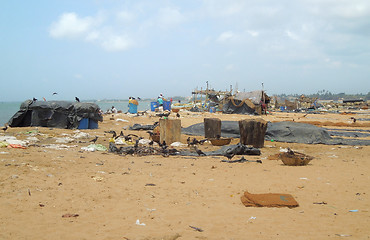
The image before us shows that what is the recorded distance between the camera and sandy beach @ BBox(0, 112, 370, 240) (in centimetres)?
343

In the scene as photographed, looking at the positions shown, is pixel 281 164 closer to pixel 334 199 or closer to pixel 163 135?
pixel 334 199

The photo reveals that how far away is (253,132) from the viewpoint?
35.0 ft

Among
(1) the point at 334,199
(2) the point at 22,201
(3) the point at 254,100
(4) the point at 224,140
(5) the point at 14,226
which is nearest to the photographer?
(5) the point at 14,226

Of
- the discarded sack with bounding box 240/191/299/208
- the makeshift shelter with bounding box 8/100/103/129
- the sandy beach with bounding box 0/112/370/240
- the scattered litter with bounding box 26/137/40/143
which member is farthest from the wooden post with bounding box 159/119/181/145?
the discarded sack with bounding box 240/191/299/208

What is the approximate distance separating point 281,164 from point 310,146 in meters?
4.41

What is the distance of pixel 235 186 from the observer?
548 cm

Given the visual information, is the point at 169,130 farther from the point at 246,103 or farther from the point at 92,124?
the point at 246,103

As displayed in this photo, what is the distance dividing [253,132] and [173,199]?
21.5 feet

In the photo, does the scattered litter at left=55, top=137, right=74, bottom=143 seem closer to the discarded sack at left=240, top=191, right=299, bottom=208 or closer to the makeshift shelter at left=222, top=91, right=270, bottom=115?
the discarded sack at left=240, top=191, right=299, bottom=208

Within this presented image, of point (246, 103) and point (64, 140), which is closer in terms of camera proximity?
point (64, 140)

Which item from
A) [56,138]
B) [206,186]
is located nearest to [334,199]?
[206,186]

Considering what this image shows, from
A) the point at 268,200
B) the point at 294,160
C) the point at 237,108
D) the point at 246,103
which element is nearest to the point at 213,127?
the point at 294,160

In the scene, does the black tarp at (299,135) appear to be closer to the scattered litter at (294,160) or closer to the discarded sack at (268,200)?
the scattered litter at (294,160)

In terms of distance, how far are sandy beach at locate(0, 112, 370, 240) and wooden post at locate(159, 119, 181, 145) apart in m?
3.26
